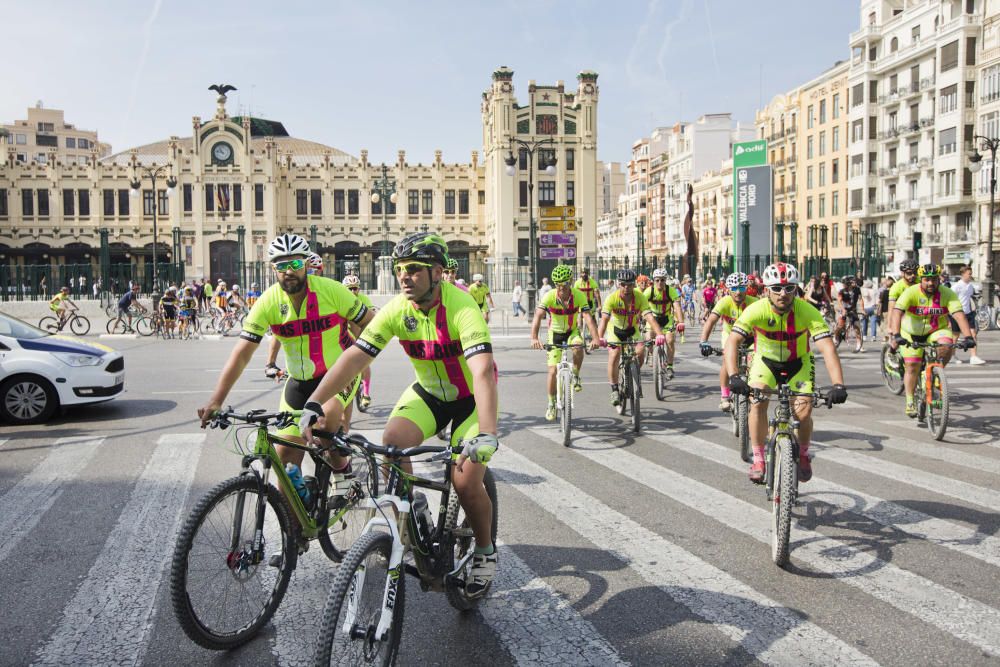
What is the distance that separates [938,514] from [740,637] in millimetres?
2972

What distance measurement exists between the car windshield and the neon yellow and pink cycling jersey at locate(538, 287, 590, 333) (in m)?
6.67

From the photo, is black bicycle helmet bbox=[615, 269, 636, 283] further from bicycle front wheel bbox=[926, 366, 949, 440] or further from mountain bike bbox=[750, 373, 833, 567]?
mountain bike bbox=[750, 373, 833, 567]

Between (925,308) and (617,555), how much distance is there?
6.70 metres

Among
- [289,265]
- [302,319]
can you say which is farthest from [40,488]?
[289,265]

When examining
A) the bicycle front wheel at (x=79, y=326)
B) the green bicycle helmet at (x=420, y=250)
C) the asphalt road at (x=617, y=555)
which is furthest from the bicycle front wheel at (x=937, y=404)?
the bicycle front wheel at (x=79, y=326)

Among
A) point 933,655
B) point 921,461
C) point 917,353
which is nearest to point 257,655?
point 933,655

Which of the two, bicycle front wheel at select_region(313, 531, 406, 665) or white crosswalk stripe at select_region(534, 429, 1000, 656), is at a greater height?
bicycle front wheel at select_region(313, 531, 406, 665)

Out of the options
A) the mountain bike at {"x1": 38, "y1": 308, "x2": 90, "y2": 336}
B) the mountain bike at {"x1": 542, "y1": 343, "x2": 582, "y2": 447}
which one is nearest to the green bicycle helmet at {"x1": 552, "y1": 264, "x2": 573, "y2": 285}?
the mountain bike at {"x1": 542, "y1": 343, "x2": 582, "y2": 447}

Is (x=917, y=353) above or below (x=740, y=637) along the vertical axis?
above

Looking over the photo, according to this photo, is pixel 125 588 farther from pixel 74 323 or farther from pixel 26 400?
pixel 74 323

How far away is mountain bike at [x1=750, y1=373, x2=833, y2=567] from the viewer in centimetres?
504

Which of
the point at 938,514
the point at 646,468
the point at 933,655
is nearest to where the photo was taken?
the point at 933,655

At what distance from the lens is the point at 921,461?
26.2ft

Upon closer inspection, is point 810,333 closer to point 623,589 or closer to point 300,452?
point 623,589
